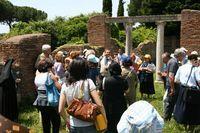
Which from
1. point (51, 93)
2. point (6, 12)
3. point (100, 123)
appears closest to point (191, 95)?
point (51, 93)

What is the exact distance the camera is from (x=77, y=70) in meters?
6.10

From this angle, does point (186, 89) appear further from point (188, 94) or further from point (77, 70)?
point (77, 70)

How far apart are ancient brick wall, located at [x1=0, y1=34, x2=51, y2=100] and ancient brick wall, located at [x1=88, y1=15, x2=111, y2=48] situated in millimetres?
11980

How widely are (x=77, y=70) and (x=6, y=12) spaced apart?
58.0 meters

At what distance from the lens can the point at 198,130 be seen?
10.5m

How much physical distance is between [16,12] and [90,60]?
55.3 metres

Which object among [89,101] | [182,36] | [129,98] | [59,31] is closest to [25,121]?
[129,98]

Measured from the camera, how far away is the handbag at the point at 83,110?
5.96 m

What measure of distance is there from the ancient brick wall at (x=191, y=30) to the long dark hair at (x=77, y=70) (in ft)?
54.0

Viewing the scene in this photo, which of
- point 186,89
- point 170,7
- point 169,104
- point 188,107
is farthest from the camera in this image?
point 170,7

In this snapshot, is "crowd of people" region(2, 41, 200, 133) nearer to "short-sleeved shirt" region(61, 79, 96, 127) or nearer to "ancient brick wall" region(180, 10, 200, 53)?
"short-sleeved shirt" region(61, 79, 96, 127)

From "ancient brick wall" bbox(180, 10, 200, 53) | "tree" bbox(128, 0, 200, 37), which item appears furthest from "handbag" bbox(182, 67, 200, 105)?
"tree" bbox(128, 0, 200, 37)

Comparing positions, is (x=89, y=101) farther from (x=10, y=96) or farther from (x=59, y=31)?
(x=59, y=31)

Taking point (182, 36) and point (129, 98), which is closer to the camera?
point (129, 98)
